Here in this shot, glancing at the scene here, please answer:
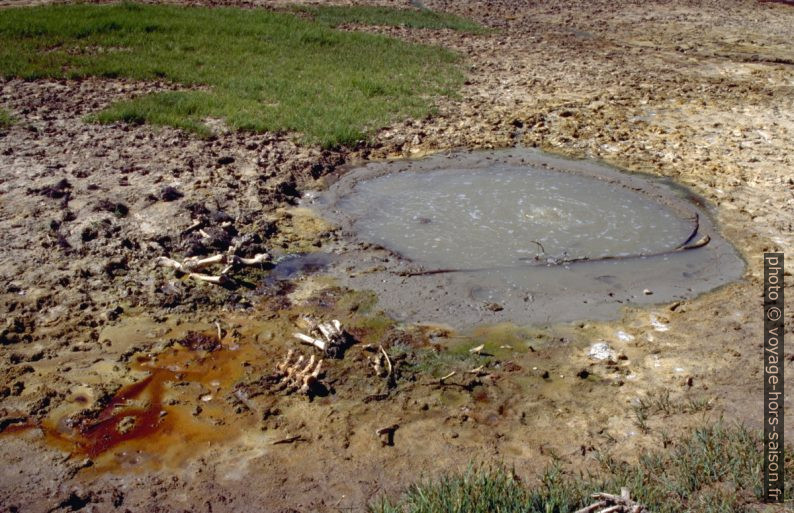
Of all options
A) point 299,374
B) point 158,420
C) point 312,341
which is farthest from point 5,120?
point 299,374

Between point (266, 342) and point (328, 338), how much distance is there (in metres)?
0.54

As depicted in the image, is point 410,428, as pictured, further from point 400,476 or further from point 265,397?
point 265,397

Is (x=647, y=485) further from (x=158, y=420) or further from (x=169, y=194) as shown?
(x=169, y=194)

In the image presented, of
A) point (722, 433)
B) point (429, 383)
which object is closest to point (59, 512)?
point (429, 383)

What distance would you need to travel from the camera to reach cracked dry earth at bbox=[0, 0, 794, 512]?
489 centimetres

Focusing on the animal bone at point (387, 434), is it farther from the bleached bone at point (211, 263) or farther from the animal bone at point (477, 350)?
the bleached bone at point (211, 263)

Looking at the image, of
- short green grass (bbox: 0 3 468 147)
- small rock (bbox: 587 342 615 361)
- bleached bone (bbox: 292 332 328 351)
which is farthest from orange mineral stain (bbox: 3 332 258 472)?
short green grass (bbox: 0 3 468 147)

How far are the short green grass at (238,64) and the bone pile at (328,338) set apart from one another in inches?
180

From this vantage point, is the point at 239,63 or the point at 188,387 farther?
the point at 239,63

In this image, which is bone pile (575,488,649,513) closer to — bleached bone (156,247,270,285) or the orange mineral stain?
the orange mineral stain

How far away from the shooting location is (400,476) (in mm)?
4781

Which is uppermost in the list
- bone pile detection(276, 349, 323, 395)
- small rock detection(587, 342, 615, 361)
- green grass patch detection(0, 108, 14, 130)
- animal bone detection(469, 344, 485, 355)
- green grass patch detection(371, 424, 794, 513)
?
green grass patch detection(0, 108, 14, 130)

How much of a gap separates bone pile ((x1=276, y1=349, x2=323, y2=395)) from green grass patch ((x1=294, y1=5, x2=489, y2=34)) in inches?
539

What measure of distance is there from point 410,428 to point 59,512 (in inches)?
89.4
